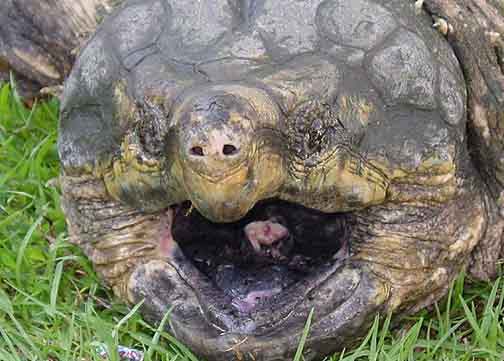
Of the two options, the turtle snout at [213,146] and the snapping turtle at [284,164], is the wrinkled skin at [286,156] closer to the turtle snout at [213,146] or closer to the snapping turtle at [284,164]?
the snapping turtle at [284,164]

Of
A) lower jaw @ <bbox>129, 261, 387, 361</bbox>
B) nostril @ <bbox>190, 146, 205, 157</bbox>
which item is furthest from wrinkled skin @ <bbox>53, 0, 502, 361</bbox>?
nostril @ <bbox>190, 146, 205, 157</bbox>

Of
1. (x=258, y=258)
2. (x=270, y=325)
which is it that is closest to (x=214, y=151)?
(x=270, y=325)

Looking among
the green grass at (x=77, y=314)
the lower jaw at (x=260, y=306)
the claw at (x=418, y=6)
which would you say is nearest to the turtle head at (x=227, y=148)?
the lower jaw at (x=260, y=306)

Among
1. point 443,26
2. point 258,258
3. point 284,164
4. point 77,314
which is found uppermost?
point 443,26

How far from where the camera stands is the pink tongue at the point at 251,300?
8.19 feet

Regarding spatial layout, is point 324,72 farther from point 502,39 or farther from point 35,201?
point 35,201

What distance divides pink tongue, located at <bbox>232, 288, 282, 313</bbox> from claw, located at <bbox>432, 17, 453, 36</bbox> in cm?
79

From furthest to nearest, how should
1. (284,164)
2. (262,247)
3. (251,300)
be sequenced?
(262,247)
(251,300)
(284,164)

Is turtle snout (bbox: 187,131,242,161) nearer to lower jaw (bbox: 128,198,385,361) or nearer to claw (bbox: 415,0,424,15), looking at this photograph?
lower jaw (bbox: 128,198,385,361)

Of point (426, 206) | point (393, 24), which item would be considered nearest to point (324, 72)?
point (393, 24)

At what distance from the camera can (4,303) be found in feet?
9.00

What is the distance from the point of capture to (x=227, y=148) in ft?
6.82

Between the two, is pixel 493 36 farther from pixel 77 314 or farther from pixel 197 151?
pixel 77 314

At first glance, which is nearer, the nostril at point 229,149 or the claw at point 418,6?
the nostril at point 229,149
